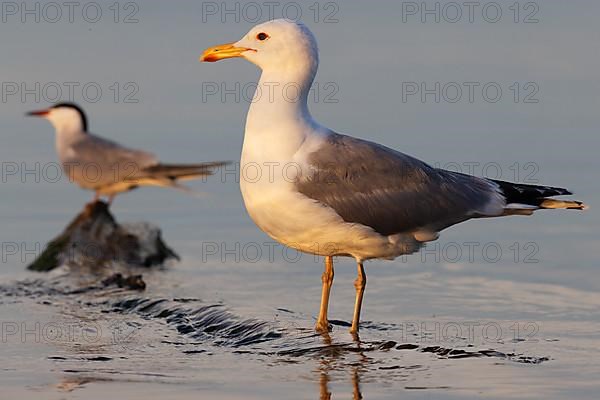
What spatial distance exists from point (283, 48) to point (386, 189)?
1.08 meters

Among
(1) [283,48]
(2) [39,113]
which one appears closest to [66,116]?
(2) [39,113]

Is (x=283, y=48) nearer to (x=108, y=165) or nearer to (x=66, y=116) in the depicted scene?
(x=108, y=165)

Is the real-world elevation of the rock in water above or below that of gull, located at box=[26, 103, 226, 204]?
below

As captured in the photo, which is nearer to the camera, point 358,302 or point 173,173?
point 358,302

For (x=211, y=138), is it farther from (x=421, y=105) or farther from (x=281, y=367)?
(x=281, y=367)

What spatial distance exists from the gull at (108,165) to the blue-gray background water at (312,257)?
195 mm

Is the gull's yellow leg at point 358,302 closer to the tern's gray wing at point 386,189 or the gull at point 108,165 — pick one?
the tern's gray wing at point 386,189

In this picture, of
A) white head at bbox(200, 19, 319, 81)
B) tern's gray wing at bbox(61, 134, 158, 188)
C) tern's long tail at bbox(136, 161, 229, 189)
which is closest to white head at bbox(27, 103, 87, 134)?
tern's gray wing at bbox(61, 134, 158, 188)

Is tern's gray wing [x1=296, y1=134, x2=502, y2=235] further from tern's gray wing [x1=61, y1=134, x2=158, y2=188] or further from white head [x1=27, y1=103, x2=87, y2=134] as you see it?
white head [x1=27, y1=103, x2=87, y2=134]

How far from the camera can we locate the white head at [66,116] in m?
15.2

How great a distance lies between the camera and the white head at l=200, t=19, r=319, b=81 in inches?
345

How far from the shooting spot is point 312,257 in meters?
11.3

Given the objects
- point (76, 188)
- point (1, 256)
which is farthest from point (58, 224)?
point (76, 188)

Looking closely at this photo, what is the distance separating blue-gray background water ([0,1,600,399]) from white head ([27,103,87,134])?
14.7 inches
